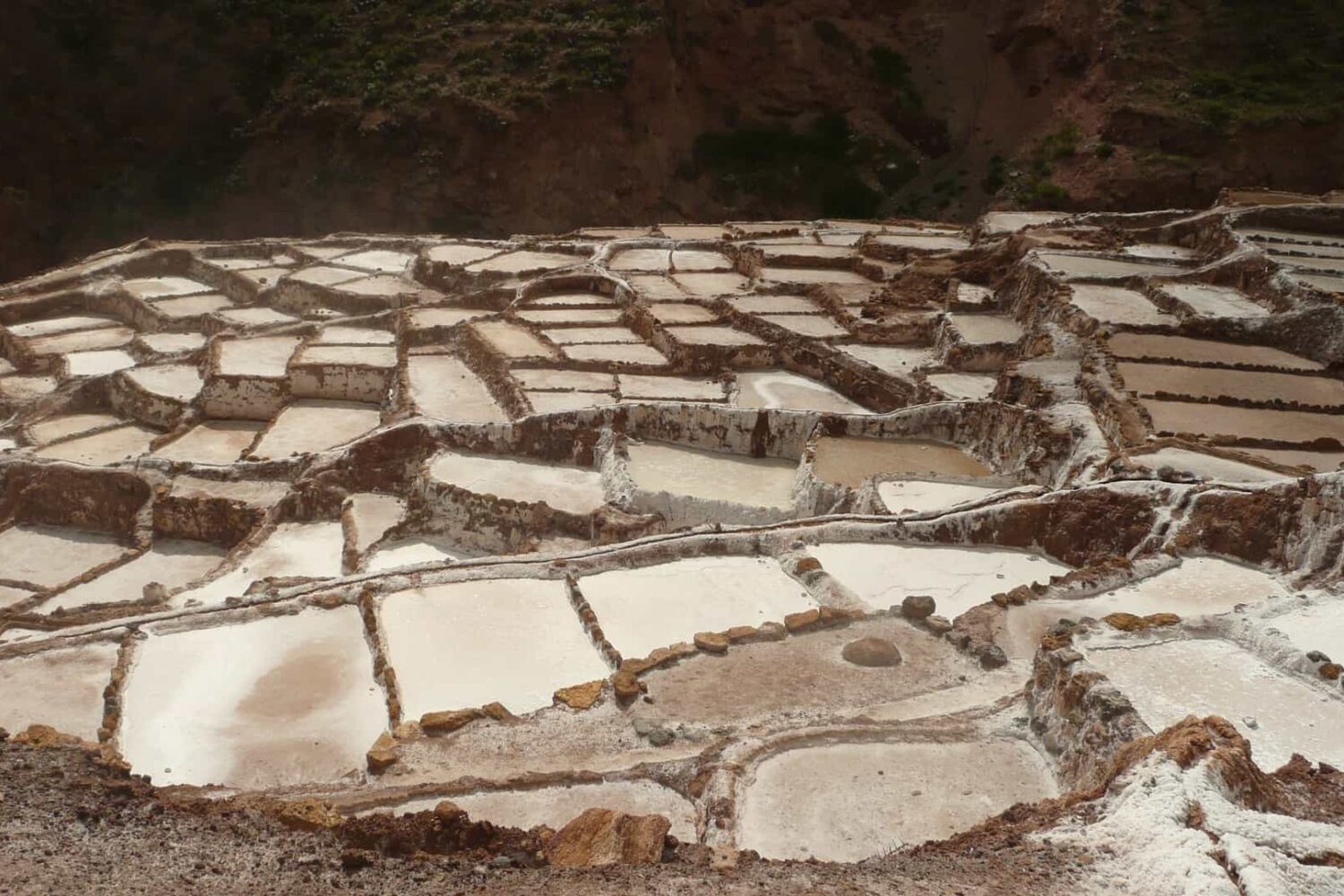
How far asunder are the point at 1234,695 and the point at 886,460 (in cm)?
570

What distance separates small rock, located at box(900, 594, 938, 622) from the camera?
23.4 feet

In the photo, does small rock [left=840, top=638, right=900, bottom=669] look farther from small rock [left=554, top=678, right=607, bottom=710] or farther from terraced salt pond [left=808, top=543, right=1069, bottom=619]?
small rock [left=554, top=678, right=607, bottom=710]

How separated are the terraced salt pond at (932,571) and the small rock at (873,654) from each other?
90cm

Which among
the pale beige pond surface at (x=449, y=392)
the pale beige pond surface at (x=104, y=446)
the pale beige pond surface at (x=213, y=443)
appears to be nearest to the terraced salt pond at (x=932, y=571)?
the pale beige pond surface at (x=449, y=392)

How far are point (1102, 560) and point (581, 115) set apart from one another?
22.4 m

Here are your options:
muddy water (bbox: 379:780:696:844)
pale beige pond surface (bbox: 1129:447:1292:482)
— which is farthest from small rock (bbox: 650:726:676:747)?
pale beige pond surface (bbox: 1129:447:1292:482)

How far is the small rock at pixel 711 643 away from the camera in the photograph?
6.81 meters

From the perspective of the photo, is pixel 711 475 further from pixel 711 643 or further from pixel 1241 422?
pixel 1241 422

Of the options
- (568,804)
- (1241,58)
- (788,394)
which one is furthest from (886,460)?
(1241,58)

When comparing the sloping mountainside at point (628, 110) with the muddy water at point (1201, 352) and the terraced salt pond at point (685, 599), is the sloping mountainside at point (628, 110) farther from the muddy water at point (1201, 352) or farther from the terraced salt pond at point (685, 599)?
the terraced salt pond at point (685, 599)

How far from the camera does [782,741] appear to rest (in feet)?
18.9

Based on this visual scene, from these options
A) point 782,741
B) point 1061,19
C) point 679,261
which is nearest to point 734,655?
point 782,741

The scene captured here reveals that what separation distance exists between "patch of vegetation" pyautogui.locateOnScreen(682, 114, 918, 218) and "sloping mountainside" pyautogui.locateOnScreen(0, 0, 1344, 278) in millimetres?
77

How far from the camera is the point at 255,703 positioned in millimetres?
6613
